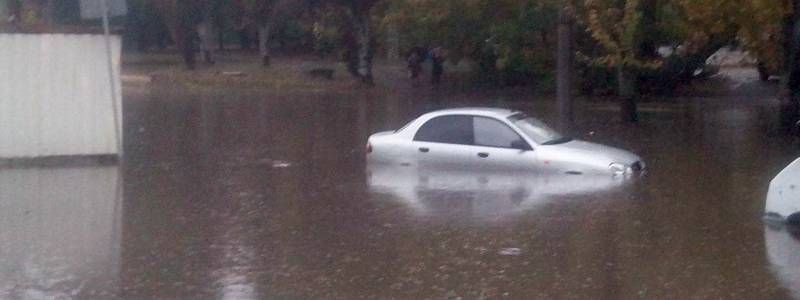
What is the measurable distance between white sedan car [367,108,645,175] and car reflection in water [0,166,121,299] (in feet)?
14.4

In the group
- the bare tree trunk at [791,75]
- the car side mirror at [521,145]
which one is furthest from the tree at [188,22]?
the car side mirror at [521,145]

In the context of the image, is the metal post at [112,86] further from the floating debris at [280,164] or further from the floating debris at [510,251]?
the floating debris at [510,251]

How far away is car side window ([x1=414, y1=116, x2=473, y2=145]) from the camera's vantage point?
65.1ft

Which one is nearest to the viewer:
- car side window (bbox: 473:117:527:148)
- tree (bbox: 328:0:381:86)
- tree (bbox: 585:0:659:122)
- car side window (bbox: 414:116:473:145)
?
car side window (bbox: 473:117:527:148)

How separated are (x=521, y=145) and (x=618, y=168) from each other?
4.75 feet

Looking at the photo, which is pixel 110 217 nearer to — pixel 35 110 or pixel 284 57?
pixel 35 110

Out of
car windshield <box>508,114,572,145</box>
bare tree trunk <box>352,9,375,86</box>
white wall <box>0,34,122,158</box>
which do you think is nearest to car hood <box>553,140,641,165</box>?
car windshield <box>508,114,572,145</box>

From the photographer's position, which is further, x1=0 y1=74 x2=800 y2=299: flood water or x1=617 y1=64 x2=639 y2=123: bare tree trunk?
x1=617 y1=64 x2=639 y2=123: bare tree trunk

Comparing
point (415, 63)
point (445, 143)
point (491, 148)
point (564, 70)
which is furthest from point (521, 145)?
point (415, 63)

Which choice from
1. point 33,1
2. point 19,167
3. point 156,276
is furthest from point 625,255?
point 33,1

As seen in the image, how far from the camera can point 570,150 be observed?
19.1 meters

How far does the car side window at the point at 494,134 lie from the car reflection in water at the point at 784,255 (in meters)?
5.69

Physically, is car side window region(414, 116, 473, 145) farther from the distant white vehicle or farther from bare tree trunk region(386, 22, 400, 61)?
bare tree trunk region(386, 22, 400, 61)

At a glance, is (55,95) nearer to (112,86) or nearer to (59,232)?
(112,86)
